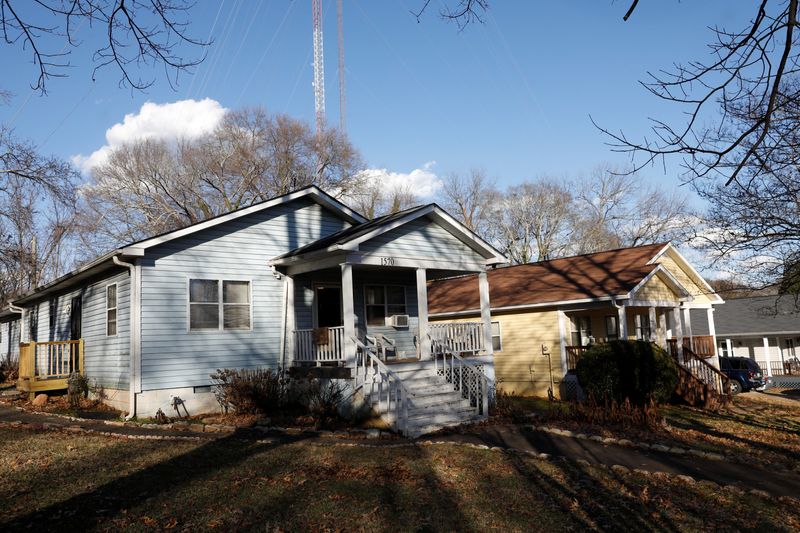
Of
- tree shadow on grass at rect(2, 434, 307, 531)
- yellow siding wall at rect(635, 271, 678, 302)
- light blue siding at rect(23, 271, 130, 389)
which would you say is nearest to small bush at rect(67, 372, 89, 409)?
light blue siding at rect(23, 271, 130, 389)

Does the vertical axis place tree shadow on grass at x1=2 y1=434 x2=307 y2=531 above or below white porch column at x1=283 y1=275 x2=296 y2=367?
below

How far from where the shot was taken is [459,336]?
1603 cm

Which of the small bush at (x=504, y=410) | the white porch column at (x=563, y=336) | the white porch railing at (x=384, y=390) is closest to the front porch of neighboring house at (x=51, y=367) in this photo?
the white porch railing at (x=384, y=390)

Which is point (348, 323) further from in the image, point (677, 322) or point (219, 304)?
point (677, 322)

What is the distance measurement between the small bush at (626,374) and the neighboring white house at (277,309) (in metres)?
2.63

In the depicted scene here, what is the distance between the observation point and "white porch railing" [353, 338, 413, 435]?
39.0 feet

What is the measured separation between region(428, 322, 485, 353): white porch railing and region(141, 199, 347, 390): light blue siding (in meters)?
4.09

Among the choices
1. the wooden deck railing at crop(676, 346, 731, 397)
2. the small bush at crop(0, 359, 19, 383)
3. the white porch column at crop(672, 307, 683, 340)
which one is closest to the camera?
the wooden deck railing at crop(676, 346, 731, 397)

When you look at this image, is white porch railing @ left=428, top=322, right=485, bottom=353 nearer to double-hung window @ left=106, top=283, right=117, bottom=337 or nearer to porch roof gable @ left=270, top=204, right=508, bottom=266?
porch roof gable @ left=270, top=204, right=508, bottom=266

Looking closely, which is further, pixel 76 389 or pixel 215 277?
pixel 76 389

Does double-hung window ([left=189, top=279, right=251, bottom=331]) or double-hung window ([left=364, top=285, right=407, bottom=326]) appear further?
double-hung window ([left=364, top=285, right=407, bottom=326])

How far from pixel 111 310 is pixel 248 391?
14.6 ft

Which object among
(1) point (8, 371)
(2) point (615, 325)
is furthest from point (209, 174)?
(2) point (615, 325)

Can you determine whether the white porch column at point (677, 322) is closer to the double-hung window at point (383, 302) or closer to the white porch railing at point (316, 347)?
the double-hung window at point (383, 302)
